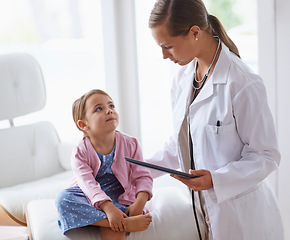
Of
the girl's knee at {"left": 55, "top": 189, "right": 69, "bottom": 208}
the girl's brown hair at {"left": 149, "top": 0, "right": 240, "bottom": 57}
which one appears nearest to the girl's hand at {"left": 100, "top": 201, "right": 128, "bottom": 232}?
the girl's knee at {"left": 55, "top": 189, "right": 69, "bottom": 208}

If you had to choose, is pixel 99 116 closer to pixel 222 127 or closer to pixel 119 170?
pixel 119 170

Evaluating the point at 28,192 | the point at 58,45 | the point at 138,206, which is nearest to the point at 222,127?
the point at 138,206

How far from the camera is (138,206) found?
164 centimetres

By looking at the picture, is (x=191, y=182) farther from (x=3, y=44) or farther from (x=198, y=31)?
(x=3, y=44)

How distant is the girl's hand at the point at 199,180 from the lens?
137 cm

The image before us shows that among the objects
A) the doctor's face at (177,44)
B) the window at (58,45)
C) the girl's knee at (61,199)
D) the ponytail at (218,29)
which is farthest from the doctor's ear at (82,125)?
the window at (58,45)

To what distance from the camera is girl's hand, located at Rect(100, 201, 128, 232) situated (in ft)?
5.05

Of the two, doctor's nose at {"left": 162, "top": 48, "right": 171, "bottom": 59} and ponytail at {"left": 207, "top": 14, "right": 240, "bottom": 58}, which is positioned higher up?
ponytail at {"left": 207, "top": 14, "right": 240, "bottom": 58}

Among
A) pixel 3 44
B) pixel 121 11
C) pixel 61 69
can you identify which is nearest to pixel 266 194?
pixel 121 11

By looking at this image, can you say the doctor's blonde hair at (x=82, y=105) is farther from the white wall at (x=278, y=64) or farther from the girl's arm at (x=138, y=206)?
the white wall at (x=278, y=64)

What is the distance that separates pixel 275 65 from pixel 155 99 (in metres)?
1.05

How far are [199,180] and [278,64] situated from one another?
0.95 meters

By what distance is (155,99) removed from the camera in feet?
9.89

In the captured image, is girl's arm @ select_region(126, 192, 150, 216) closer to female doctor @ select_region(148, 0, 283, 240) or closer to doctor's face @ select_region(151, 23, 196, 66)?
female doctor @ select_region(148, 0, 283, 240)
